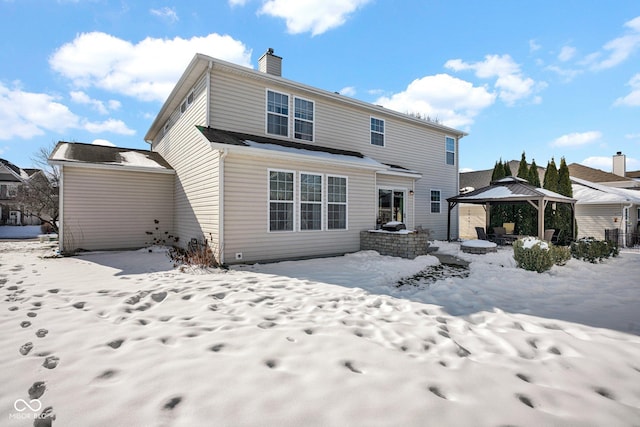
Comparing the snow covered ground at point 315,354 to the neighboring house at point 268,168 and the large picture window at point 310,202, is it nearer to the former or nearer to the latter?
the neighboring house at point 268,168

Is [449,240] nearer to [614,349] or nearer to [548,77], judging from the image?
[548,77]

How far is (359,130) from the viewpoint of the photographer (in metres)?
12.3

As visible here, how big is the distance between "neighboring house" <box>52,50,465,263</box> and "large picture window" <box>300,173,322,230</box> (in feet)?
0.11

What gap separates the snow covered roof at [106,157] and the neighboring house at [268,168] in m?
0.27

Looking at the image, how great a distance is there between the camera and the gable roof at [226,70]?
852cm

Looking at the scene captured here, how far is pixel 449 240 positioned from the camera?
48.4 ft

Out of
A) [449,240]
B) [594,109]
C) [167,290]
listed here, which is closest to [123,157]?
[167,290]

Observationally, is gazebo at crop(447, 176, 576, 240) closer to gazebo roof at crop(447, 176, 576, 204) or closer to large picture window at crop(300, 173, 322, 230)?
gazebo roof at crop(447, 176, 576, 204)

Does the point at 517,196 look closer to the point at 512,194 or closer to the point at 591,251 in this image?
the point at 512,194

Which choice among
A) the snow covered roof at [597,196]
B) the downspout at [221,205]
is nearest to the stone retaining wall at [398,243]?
the downspout at [221,205]

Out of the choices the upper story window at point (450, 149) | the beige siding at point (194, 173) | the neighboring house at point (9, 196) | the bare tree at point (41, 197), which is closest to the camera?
the beige siding at point (194, 173)

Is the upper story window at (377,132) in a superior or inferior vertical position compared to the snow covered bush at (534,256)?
superior

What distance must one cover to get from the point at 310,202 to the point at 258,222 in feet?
6.00

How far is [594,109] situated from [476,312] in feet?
36.4
